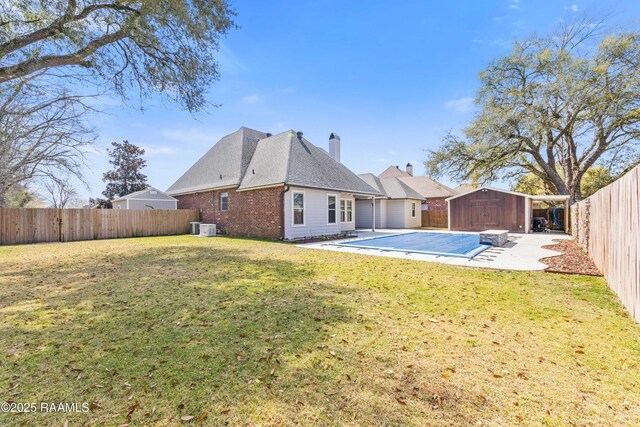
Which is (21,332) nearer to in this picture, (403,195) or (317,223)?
(317,223)

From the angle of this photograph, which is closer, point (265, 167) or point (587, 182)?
point (265, 167)

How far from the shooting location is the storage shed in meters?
17.8

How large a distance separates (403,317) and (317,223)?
430 inches

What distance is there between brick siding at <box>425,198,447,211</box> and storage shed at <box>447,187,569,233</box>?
32.6 ft

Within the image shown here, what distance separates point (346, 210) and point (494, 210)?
1046cm

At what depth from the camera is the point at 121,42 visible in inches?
360

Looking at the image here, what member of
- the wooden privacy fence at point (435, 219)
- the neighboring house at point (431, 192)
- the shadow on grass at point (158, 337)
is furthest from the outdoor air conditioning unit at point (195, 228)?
the neighboring house at point (431, 192)

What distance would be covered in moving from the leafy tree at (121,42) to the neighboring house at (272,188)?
5.18m

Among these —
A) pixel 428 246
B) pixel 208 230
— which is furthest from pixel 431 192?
pixel 208 230

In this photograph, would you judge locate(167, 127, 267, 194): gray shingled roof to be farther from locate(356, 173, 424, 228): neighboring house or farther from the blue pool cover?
locate(356, 173, 424, 228): neighboring house

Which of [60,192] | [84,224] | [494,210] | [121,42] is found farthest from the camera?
[60,192]

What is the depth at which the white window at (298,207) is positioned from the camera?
44.2 feet

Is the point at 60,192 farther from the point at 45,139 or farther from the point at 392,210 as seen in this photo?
the point at 392,210

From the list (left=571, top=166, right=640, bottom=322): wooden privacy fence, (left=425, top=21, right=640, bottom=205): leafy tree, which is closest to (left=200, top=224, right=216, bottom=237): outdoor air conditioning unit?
(left=571, top=166, right=640, bottom=322): wooden privacy fence
